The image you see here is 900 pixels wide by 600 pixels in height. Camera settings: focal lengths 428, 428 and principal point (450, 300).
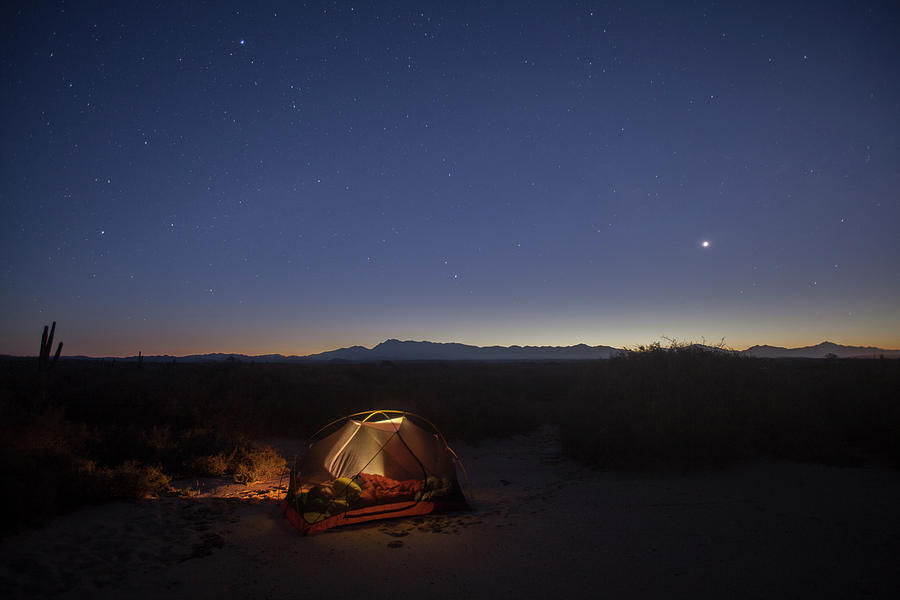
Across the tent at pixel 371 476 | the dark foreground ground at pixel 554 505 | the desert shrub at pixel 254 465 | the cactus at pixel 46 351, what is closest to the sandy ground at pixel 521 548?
the dark foreground ground at pixel 554 505

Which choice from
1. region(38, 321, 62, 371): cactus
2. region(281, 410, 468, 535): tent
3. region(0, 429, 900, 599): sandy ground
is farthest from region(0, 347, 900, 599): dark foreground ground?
region(38, 321, 62, 371): cactus

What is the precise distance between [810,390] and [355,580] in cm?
1305

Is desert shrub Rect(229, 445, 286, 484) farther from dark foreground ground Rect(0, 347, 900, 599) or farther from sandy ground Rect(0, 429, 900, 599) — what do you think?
sandy ground Rect(0, 429, 900, 599)

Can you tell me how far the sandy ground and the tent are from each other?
0.96 ft

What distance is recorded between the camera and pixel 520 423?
56.6ft

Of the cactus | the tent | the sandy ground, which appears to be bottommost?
the sandy ground

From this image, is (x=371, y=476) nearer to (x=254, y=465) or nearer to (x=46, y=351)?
(x=254, y=465)

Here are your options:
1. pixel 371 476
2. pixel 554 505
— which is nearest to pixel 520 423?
pixel 554 505

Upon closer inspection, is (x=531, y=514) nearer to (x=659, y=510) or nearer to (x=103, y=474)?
(x=659, y=510)

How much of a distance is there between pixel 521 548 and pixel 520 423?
1121 centimetres

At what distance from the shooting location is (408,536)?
6.87 meters

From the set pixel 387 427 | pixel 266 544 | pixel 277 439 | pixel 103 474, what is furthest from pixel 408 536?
pixel 277 439

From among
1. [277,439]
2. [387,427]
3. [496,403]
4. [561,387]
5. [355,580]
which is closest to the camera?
[355,580]

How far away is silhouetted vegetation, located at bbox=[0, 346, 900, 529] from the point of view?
7648mm
